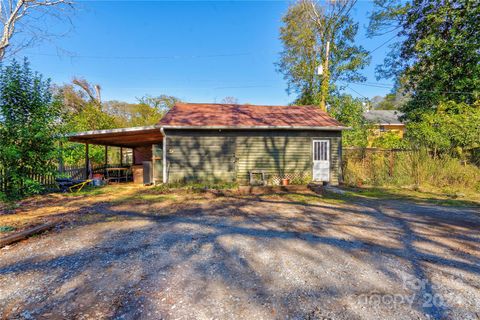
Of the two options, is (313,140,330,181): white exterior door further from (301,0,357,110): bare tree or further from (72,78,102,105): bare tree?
(72,78,102,105): bare tree

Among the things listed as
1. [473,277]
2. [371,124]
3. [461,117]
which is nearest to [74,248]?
[473,277]

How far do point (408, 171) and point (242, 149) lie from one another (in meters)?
7.42

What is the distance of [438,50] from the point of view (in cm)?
1157

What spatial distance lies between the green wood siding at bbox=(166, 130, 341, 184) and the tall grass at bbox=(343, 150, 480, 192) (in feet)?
5.40

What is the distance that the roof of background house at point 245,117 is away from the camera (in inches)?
363

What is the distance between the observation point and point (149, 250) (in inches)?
121

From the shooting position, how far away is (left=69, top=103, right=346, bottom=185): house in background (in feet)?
30.3

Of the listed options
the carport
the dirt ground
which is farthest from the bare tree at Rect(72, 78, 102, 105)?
the dirt ground

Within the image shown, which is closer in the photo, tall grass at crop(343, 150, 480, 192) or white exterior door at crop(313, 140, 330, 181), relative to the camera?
tall grass at crop(343, 150, 480, 192)

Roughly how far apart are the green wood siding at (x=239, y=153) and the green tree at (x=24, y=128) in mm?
3840

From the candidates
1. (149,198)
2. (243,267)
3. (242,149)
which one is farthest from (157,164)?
(243,267)

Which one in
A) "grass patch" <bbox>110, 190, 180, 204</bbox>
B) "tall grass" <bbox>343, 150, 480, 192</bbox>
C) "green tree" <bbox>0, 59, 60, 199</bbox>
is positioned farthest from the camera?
"tall grass" <bbox>343, 150, 480, 192</bbox>

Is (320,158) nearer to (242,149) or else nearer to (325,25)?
(242,149)

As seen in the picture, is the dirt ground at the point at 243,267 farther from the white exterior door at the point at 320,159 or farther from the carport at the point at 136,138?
the white exterior door at the point at 320,159
